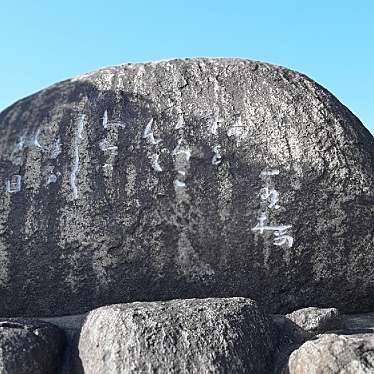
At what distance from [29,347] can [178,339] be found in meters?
0.65

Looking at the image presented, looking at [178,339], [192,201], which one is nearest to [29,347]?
[178,339]

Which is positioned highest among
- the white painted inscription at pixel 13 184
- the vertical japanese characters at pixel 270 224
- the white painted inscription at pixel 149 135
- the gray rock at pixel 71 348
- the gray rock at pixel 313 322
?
the white painted inscription at pixel 149 135

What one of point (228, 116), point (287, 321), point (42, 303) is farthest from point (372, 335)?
point (42, 303)

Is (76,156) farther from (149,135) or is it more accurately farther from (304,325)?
(304,325)

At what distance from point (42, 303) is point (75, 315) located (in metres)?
0.23

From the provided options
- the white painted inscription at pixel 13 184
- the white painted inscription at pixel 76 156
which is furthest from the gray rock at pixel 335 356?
the white painted inscription at pixel 13 184

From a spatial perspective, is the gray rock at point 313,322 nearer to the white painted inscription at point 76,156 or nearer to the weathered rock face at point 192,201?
the weathered rock face at point 192,201

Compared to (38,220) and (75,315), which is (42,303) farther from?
(38,220)

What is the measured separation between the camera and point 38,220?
347 cm

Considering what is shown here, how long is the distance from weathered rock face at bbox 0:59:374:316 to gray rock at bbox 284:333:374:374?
36.7 inches

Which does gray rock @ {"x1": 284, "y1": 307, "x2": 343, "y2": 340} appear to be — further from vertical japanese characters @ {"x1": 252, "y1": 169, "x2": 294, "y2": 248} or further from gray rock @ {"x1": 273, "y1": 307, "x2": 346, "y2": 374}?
vertical japanese characters @ {"x1": 252, "y1": 169, "x2": 294, "y2": 248}

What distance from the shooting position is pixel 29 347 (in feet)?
8.29

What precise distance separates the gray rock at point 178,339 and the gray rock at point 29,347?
0.15m

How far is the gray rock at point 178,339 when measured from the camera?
2.33 meters
